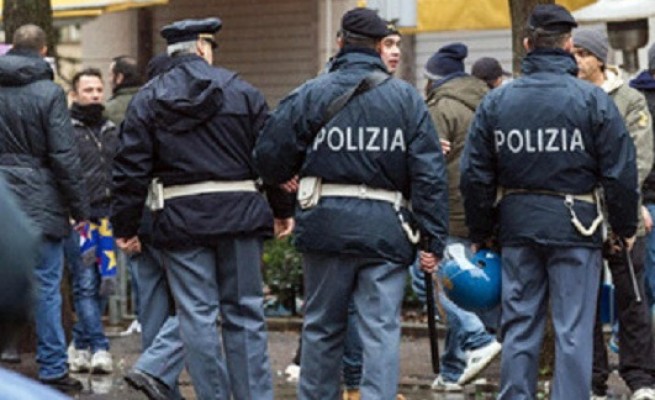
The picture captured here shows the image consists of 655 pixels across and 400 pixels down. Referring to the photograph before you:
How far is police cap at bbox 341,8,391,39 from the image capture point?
30.4 feet

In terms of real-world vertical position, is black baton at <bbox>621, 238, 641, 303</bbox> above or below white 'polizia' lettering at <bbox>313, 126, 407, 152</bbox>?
below

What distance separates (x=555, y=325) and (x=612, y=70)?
7.06ft

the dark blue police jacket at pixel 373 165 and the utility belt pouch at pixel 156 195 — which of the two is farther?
the utility belt pouch at pixel 156 195

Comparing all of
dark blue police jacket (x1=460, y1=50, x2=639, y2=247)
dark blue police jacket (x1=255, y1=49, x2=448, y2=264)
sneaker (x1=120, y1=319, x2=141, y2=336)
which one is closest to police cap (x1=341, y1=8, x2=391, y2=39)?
dark blue police jacket (x1=255, y1=49, x2=448, y2=264)

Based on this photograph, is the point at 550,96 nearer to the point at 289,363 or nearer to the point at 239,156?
the point at 239,156

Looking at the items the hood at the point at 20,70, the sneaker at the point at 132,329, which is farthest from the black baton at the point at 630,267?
the sneaker at the point at 132,329

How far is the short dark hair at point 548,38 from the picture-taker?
31.3 feet

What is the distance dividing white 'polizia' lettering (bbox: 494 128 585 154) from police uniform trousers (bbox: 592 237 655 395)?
183 cm

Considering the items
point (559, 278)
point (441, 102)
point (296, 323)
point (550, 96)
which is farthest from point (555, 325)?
point (296, 323)

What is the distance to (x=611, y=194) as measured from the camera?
926cm

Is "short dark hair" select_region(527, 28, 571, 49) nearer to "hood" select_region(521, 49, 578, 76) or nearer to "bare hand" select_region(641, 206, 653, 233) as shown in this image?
"hood" select_region(521, 49, 578, 76)

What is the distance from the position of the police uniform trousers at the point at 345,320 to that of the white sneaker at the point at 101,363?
4019 mm

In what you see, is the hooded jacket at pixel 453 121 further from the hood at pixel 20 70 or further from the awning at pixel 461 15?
the awning at pixel 461 15

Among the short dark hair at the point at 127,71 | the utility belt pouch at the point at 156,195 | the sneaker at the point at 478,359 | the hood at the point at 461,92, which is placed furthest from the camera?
the short dark hair at the point at 127,71
